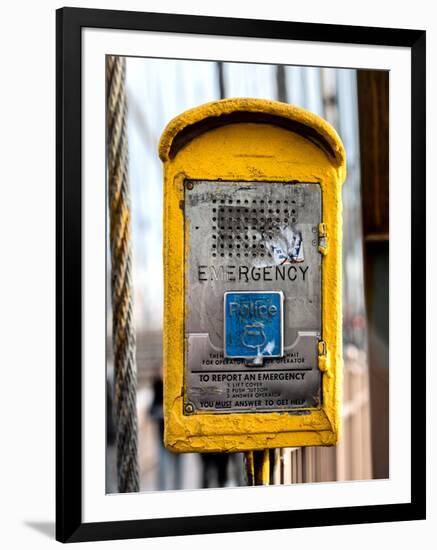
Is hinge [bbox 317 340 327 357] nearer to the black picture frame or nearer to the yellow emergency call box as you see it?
the yellow emergency call box

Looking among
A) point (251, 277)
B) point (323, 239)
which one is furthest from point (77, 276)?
point (323, 239)

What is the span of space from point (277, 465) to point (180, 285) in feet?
1.83

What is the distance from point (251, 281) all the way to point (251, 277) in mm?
11

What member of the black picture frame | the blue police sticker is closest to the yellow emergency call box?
the blue police sticker

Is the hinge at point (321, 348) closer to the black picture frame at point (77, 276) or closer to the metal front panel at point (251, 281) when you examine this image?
the metal front panel at point (251, 281)

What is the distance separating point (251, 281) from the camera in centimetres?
292

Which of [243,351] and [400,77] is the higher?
[400,77]

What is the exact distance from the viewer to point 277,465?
2.96 m

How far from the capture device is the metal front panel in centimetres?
289

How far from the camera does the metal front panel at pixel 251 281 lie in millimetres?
2895

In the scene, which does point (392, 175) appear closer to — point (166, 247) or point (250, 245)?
point (250, 245)

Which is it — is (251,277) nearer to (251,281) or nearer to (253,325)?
(251,281)

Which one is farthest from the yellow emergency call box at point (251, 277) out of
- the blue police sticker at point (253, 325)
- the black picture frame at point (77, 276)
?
the black picture frame at point (77, 276)

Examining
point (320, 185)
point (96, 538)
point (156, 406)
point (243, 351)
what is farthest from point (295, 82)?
point (96, 538)
